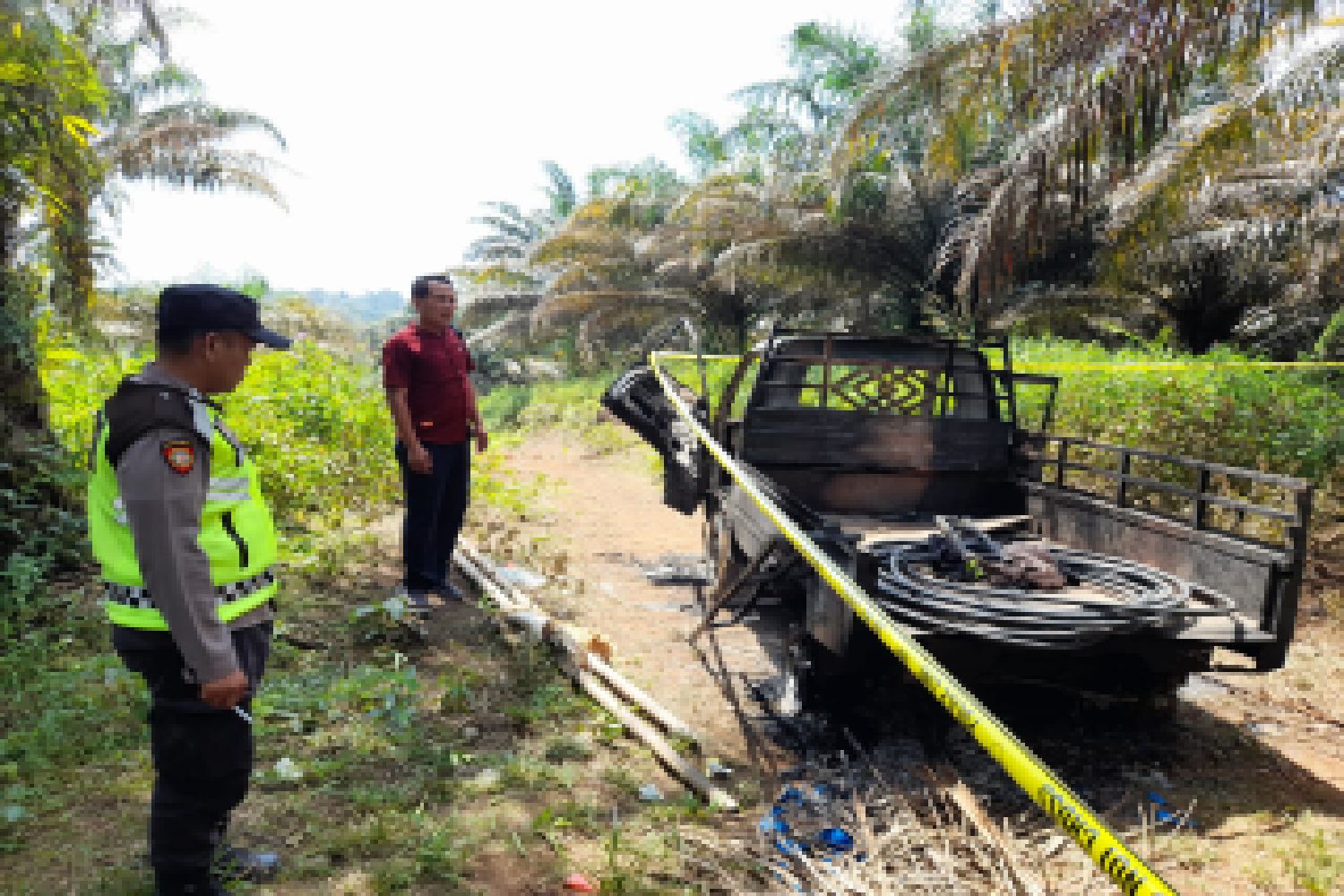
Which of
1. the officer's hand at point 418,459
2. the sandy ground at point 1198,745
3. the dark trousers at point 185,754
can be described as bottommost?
the sandy ground at point 1198,745

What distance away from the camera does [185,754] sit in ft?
6.96

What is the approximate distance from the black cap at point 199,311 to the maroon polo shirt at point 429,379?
2.57m

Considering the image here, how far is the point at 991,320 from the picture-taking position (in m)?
12.0

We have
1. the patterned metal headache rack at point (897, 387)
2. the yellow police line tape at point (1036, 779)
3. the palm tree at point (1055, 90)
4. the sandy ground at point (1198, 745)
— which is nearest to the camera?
the yellow police line tape at point (1036, 779)

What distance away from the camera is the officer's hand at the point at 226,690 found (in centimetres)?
197

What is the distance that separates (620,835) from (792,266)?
10831 millimetres

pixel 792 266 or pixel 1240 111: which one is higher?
pixel 1240 111

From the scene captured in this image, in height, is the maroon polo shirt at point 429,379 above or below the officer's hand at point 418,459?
above

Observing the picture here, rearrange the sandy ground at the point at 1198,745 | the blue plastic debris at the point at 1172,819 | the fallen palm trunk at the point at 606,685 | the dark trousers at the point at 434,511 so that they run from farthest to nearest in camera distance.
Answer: the dark trousers at the point at 434,511 → the fallen palm trunk at the point at 606,685 → the blue plastic debris at the point at 1172,819 → the sandy ground at the point at 1198,745

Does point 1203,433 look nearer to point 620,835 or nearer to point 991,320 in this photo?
point 991,320

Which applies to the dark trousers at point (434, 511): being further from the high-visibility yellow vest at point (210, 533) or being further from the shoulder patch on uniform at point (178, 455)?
the shoulder patch on uniform at point (178, 455)

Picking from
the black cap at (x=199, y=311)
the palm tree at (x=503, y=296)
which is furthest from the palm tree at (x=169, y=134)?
the black cap at (x=199, y=311)

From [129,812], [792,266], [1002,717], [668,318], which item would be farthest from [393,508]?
[668,318]

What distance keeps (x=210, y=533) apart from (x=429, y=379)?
2.82m
